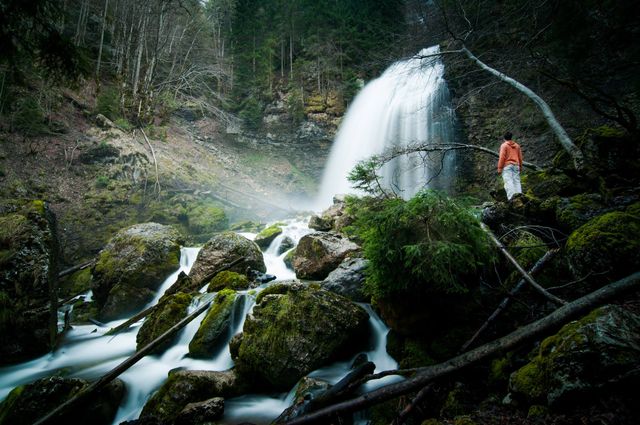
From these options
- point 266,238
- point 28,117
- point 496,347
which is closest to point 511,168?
point 496,347

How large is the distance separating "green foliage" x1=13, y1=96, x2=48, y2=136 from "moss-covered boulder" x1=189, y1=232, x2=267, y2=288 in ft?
36.2

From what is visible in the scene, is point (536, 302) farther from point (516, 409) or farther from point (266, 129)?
point (266, 129)

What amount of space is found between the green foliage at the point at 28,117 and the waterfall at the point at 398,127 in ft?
48.6

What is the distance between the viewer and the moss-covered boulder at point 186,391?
3.62 m

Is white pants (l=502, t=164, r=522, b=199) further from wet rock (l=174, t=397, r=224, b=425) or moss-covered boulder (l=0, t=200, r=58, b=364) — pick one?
moss-covered boulder (l=0, t=200, r=58, b=364)

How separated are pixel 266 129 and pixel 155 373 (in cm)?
2242

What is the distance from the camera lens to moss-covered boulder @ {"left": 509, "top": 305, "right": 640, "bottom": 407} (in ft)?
5.35

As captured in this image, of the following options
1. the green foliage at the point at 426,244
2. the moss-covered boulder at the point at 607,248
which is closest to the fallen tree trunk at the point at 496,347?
the moss-covered boulder at the point at 607,248

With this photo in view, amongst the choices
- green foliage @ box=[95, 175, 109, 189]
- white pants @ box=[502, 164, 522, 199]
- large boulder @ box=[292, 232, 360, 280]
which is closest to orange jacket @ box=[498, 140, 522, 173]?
white pants @ box=[502, 164, 522, 199]

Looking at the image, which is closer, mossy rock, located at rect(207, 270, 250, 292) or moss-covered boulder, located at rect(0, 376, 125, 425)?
moss-covered boulder, located at rect(0, 376, 125, 425)

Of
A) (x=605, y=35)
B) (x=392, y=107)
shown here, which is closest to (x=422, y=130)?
(x=392, y=107)

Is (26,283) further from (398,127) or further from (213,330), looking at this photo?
(398,127)

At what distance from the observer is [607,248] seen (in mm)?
2398

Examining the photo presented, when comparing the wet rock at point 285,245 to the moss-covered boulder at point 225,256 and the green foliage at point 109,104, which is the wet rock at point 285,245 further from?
the green foliage at point 109,104
